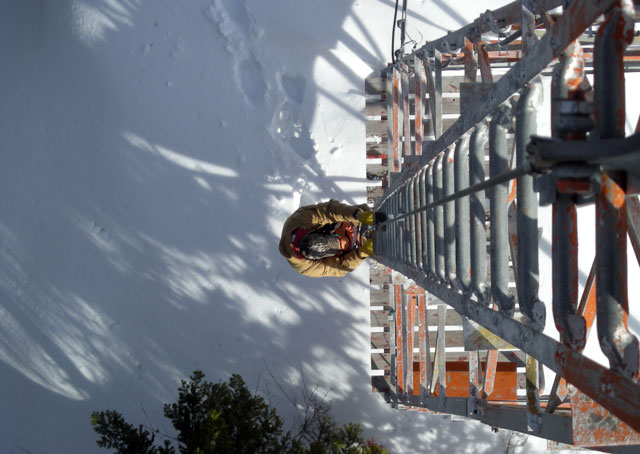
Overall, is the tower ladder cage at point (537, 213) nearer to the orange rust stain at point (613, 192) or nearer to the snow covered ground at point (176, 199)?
the orange rust stain at point (613, 192)

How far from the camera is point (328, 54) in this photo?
231 inches

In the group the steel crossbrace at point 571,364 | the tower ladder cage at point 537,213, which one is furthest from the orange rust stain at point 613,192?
the steel crossbrace at point 571,364

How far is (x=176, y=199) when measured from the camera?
604 cm

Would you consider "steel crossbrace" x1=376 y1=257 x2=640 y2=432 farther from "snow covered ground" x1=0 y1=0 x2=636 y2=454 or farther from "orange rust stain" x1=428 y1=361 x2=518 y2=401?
"snow covered ground" x1=0 y1=0 x2=636 y2=454

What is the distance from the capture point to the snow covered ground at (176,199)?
19.3 ft

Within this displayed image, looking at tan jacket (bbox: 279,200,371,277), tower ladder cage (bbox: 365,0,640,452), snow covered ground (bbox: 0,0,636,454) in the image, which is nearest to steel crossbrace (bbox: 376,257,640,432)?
tower ladder cage (bbox: 365,0,640,452)

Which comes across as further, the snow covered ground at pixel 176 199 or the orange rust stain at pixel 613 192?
the snow covered ground at pixel 176 199

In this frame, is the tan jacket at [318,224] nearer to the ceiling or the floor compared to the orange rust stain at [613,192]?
nearer to the ceiling

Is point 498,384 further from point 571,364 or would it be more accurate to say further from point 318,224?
point 571,364

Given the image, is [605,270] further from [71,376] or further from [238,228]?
[71,376]

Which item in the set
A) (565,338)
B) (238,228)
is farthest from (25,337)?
(565,338)

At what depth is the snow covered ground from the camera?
19.3ft

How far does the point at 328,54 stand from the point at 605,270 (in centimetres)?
513

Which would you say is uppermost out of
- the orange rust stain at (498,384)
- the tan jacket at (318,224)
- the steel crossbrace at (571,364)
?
the tan jacket at (318,224)
